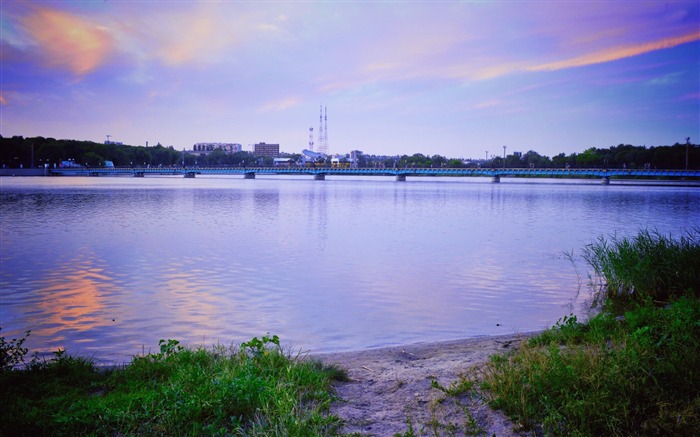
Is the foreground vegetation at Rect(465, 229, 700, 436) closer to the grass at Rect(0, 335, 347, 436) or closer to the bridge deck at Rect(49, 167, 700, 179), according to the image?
the grass at Rect(0, 335, 347, 436)

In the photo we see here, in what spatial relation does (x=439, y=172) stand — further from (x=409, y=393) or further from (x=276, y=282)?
(x=409, y=393)

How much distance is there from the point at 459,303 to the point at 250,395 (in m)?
9.57

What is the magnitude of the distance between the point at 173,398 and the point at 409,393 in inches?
108

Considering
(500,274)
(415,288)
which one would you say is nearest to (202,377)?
(415,288)

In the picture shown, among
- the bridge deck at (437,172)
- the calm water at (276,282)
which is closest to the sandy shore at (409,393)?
the calm water at (276,282)

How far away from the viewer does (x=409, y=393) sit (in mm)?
6633

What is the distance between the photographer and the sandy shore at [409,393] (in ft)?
18.4

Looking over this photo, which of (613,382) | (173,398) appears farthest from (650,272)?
(173,398)

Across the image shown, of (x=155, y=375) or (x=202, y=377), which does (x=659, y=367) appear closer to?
(x=202, y=377)

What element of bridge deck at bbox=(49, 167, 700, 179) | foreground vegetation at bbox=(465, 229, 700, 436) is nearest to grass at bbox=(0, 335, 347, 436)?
foreground vegetation at bbox=(465, 229, 700, 436)

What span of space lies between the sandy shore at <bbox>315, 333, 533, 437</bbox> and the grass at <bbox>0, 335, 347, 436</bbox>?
0.34m

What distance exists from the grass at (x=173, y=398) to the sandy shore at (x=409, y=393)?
1.11 feet

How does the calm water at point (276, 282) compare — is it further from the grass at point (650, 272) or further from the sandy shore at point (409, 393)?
the sandy shore at point (409, 393)

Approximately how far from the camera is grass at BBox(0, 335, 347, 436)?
530 centimetres
